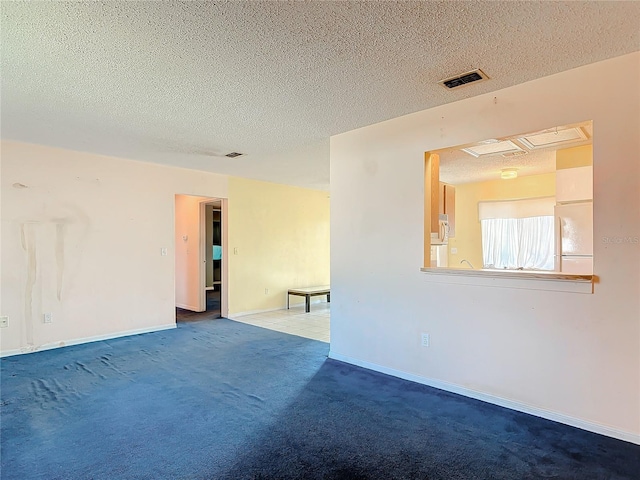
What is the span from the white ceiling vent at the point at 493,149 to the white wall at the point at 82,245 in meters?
4.12

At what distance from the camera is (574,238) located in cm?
360

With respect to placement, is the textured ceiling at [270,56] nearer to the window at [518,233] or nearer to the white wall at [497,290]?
the white wall at [497,290]

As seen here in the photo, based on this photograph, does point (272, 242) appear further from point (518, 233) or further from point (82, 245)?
point (518, 233)

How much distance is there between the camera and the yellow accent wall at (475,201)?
19.8 feet

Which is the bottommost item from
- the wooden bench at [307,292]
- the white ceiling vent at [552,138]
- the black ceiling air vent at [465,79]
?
the wooden bench at [307,292]

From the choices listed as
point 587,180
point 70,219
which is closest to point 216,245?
point 70,219

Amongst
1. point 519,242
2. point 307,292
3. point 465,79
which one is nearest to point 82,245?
point 307,292

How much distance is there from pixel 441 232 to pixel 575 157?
5.63 feet

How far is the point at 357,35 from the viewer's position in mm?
2053

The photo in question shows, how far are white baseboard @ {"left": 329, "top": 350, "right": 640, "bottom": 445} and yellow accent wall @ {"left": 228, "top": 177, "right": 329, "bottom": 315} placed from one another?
3257 mm

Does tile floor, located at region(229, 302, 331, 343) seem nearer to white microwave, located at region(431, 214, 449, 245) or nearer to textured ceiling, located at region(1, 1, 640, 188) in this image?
white microwave, located at region(431, 214, 449, 245)


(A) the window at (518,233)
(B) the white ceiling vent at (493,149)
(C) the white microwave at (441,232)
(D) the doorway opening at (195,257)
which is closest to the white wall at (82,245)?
(D) the doorway opening at (195,257)

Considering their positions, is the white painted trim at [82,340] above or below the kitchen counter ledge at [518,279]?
below

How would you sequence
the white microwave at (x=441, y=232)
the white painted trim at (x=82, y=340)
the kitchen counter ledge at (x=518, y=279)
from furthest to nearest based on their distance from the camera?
the white painted trim at (x=82, y=340)
the white microwave at (x=441, y=232)
the kitchen counter ledge at (x=518, y=279)
